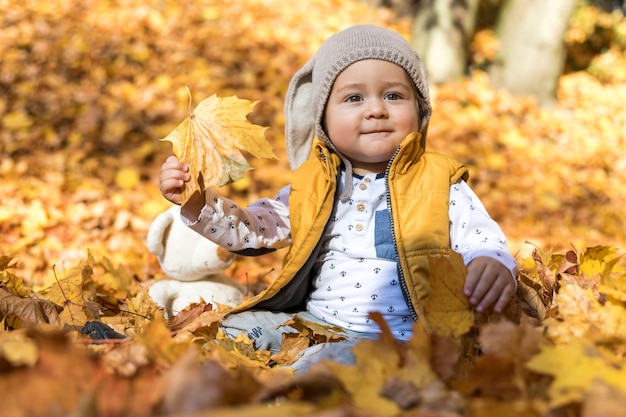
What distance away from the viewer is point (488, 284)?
1.80 m

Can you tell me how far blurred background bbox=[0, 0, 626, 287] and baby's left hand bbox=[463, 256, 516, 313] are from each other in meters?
1.58

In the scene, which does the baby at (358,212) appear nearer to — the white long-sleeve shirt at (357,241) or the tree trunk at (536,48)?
the white long-sleeve shirt at (357,241)

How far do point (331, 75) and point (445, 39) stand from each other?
18.4 feet

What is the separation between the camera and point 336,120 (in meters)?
2.35

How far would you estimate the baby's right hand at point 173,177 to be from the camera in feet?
6.68

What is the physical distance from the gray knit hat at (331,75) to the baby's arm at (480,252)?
15.8 inches

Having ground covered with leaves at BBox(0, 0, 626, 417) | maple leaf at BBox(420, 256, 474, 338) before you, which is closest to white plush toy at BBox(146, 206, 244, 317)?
ground covered with leaves at BBox(0, 0, 626, 417)

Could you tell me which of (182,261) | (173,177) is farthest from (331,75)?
(182,261)

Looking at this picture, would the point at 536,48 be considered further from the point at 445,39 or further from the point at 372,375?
the point at 372,375

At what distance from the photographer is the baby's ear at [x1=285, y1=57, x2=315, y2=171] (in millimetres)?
2664

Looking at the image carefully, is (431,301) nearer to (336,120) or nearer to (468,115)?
(336,120)

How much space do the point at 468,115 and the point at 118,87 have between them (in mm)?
3577

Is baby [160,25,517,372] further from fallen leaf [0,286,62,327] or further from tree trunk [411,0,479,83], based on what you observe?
tree trunk [411,0,479,83]

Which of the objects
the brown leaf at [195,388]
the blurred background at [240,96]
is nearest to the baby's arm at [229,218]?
the blurred background at [240,96]
